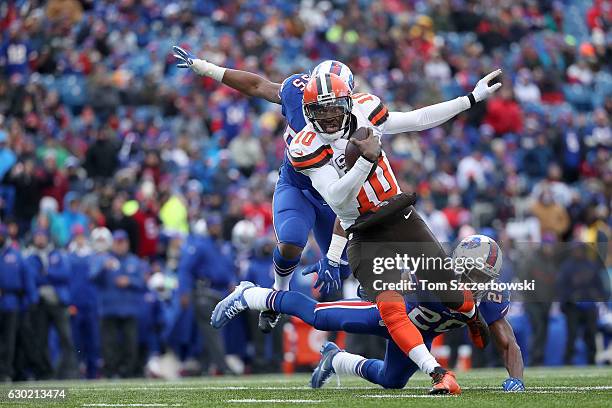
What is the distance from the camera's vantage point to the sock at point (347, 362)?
7.82m

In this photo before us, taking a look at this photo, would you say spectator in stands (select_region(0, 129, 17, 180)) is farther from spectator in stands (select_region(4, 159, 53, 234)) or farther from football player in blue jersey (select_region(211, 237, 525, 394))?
football player in blue jersey (select_region(211, 237, 525, 394))

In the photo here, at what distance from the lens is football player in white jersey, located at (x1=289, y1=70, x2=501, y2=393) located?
694 cm

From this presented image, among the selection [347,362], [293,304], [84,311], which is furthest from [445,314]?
[84,311]

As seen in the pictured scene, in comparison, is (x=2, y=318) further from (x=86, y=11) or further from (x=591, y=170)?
(x=591, y=170)

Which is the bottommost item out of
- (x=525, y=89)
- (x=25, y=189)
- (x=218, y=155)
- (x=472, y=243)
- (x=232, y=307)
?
(x=232, y=307)

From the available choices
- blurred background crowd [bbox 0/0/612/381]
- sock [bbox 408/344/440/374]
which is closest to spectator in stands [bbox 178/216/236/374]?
blurred background crowd [bbox 0/0/612/381]

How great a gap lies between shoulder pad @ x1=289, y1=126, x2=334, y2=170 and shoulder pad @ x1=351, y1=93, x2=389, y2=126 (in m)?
0.37

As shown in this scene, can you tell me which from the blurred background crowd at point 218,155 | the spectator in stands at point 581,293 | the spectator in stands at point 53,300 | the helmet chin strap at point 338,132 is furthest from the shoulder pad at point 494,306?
the spectator in stands at point 53,300

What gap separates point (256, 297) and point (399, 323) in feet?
A: 4.94

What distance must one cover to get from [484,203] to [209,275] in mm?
4835

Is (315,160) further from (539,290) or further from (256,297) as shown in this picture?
(539,290)

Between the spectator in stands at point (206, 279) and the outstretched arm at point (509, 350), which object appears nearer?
the outstretched arm at point (509, 350)

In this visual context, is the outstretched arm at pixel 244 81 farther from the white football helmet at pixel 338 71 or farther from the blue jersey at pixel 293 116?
the white football helmet at pixel 338 71

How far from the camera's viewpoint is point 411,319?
7.24m
